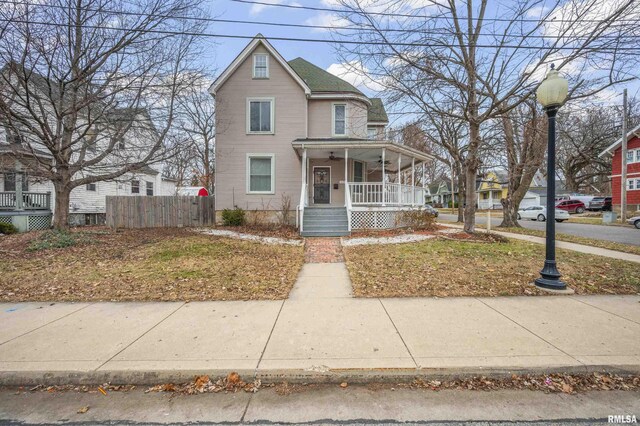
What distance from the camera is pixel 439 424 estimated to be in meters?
2.33

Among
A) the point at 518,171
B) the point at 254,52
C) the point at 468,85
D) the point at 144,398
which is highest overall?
the point at 254,52

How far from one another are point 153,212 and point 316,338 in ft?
47.3

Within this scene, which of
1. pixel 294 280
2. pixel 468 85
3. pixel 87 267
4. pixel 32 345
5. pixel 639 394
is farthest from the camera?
pixel 468 85

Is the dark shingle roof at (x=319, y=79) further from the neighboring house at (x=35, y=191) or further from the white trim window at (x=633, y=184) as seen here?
the white trim window at (x=633, y=184)

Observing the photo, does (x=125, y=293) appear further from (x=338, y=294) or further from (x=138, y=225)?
(x=138, y=225)

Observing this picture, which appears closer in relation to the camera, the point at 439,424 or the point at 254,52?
the point at 439,424

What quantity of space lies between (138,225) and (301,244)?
1005 cm

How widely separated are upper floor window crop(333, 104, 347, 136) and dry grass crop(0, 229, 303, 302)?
28.1 ft

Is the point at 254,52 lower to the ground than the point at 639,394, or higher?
higher

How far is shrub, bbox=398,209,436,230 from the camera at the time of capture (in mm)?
13047

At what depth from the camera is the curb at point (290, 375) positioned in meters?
2.86

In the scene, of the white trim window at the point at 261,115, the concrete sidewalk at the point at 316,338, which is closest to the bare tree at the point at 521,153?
the white trim window at the point at 261,115

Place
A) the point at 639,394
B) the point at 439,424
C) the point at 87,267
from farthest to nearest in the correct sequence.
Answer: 1. the point at 87,267
2. the point at 639,394
3. the point at 439,424

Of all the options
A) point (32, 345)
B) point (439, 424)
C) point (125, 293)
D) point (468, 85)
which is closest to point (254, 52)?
point (468, 85)
